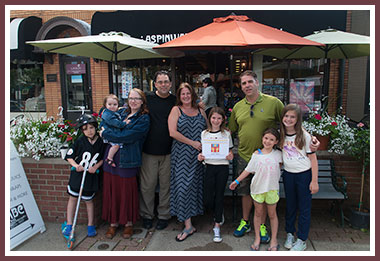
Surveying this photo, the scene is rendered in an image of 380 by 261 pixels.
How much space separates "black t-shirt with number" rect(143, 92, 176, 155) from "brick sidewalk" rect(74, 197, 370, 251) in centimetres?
110

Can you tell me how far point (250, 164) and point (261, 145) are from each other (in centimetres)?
28

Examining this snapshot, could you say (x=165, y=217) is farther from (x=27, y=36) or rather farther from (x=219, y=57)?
(x=27, y=36)

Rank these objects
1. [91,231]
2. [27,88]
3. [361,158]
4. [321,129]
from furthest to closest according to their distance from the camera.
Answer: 1. [27,88]
2. [321,129]
3. [361,158]
4. [91,231]

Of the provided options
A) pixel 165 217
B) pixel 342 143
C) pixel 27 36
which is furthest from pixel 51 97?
pixel 342 143

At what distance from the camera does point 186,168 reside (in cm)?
315

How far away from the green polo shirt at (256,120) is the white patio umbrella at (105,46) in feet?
5.16

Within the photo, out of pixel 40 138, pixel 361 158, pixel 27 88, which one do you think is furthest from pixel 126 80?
pixel 361 158

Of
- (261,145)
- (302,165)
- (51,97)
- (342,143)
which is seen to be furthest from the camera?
(51,97)

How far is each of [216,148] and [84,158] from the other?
5.36 feet

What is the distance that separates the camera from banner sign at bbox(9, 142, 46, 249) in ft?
10.2

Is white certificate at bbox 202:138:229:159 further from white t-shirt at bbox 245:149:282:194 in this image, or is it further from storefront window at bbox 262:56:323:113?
storefront window at bbox 262:56:323:113

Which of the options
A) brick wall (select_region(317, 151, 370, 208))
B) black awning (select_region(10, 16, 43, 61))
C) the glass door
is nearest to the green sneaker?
brick wall (select_region(317, 151, 370, 208))

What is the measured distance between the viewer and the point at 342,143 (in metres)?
3.65

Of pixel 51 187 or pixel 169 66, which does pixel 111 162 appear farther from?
pixel 169 66
